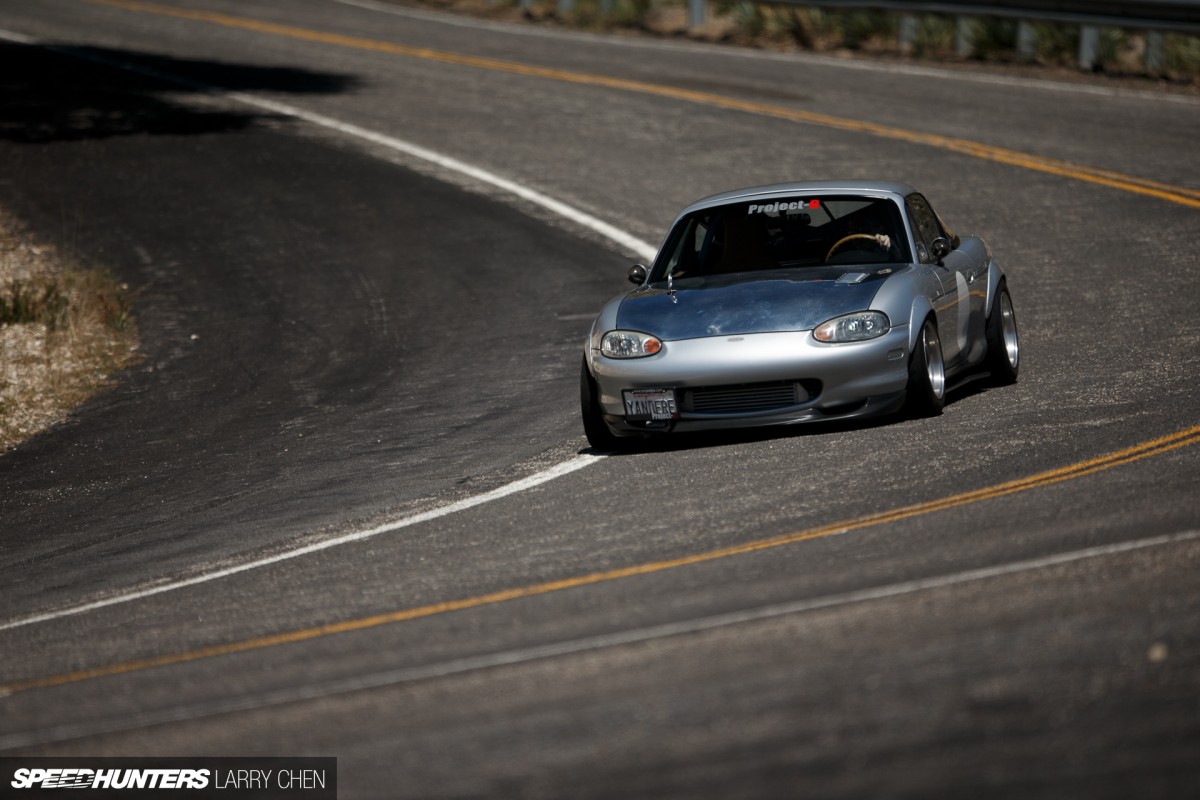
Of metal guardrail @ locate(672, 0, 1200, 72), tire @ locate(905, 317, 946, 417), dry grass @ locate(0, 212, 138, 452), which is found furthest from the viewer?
metal guardrail @ locate(672, 0, 1200, 72)

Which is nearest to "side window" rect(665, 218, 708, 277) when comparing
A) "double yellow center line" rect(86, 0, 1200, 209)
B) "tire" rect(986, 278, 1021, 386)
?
"tire" rect(986, 278, 1021, 386)

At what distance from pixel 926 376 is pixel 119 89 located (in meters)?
18.2

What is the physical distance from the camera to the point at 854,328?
947 centimetres

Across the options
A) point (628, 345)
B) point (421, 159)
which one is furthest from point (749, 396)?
point (421, 159)

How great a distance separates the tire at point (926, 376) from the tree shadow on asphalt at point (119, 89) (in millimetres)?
14513

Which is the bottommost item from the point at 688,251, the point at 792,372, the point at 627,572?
the point at 627,572

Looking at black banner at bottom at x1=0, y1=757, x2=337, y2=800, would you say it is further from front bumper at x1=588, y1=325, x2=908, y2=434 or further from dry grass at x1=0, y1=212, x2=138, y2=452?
dry grass at x1=0, y1=212, x2=138, y2=452

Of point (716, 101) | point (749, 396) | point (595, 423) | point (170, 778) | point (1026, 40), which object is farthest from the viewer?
point (1026, 40)

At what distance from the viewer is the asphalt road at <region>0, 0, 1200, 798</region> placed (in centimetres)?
490

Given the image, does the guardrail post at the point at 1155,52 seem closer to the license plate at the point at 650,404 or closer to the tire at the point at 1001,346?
the tire at the point at 1001,346

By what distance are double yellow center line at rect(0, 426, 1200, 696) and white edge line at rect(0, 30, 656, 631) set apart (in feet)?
3.90

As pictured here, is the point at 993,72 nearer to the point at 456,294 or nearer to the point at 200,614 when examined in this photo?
the point at 456,294

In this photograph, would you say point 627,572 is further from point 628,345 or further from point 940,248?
point 940,248

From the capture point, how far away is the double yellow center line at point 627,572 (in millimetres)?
6254
